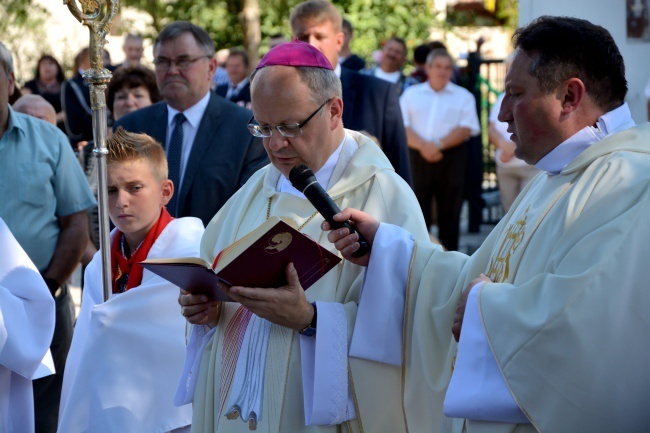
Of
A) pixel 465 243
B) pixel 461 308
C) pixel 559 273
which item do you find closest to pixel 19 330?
pixel 461 308

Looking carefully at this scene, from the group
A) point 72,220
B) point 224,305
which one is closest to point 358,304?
point 224,305

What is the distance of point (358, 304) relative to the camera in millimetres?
3580

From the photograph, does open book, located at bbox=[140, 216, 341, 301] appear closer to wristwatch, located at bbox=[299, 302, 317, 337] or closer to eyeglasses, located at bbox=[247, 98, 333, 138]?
wristwatch, located at bbox=[299, 302, 317, 337]

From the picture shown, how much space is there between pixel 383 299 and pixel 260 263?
482 mm

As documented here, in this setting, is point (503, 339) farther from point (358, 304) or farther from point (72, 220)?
point (72, 220)

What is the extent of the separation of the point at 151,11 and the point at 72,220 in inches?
661

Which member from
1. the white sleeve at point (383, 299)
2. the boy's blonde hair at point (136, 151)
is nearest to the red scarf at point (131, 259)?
the boy's blonde hair at point (136, 151)

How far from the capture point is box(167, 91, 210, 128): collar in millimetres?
5809

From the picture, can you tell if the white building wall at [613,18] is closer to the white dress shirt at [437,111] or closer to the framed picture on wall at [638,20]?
the framed picture on wall at [638,20]

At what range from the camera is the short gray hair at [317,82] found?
3.66 meters

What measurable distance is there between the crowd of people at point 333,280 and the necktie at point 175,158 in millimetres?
11

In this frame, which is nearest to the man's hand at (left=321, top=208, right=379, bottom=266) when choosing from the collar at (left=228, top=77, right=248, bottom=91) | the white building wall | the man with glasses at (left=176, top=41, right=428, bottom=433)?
the man with glasses at (left=176, top=41, right=428, bottom=433)

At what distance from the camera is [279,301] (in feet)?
11.0

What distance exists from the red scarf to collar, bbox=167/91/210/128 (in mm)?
1222
